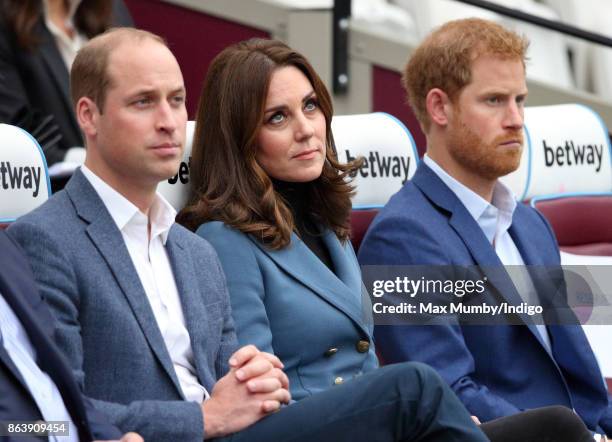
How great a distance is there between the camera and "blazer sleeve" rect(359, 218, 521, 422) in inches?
138

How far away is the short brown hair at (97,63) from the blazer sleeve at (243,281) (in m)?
0.49

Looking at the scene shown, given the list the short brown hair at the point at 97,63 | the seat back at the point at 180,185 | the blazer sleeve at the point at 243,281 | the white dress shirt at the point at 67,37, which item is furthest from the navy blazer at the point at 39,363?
the white dress shirt at the point at 67,37

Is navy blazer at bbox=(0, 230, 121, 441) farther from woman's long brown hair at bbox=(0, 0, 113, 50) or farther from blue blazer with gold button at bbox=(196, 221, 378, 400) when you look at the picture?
woman's long brown hair at bbox=(0, 0, 113, 50)

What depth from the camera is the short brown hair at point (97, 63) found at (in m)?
3.09

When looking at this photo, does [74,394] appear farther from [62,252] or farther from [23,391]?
[62,252]

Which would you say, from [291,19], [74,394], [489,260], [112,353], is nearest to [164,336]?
[112,353]

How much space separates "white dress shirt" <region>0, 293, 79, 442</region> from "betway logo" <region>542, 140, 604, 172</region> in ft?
7.80

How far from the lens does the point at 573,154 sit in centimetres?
476

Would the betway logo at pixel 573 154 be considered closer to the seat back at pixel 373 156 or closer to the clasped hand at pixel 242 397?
the seat back at pixel 373 156

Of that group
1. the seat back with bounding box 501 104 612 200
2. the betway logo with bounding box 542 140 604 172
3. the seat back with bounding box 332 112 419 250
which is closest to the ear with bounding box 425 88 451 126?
the seat back with bounding box 332 112 419 250

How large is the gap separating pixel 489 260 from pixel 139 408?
1.16 metres

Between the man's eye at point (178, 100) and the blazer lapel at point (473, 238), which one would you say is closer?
the man's eye at point (178, 100)

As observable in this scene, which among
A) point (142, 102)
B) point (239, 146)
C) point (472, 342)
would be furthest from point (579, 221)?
point (142, 102)

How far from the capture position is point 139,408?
2.88 metres
